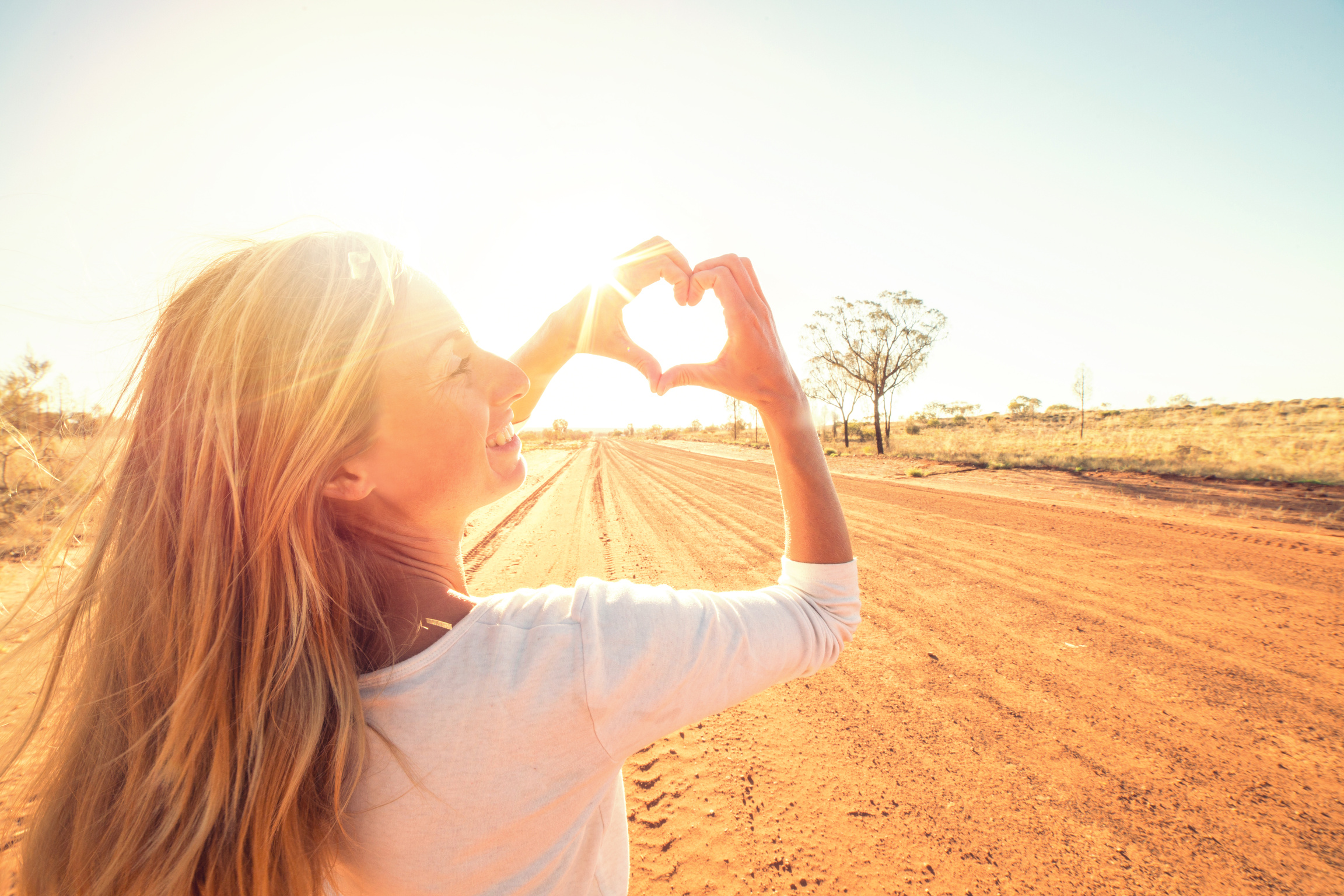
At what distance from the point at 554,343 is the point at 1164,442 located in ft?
102

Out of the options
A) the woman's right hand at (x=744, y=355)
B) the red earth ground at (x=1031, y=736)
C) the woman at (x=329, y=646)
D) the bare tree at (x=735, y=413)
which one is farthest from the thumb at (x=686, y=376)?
the bare tree at (x=735, y=413)

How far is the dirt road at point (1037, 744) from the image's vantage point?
7.72 ft

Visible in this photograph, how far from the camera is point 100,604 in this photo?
2.74 feet

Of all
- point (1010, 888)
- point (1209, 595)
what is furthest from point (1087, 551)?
point (1010, 888)

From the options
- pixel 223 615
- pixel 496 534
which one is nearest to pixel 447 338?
pixel 223 615

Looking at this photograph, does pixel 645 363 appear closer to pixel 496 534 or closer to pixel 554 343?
pixel 554 343

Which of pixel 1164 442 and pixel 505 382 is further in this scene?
pixel 1164 442

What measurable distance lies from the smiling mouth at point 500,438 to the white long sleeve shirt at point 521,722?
452 millimetres

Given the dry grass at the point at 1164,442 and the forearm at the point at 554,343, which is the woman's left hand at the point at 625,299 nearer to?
the forearm at the point at 554,343

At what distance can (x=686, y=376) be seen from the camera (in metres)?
1.16

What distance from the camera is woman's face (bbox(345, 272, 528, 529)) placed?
0.91 meters

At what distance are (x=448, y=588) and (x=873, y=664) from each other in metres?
4.21

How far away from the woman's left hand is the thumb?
3cm

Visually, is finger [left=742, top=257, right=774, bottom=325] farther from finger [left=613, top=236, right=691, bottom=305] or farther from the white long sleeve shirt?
the white long sleeve shirt
